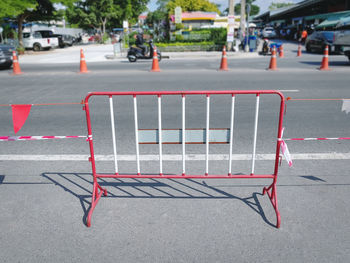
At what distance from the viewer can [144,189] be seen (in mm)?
3777

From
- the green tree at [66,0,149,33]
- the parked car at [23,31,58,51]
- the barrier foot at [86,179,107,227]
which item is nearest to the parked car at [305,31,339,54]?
the barrier foot at [86,179,107,227]

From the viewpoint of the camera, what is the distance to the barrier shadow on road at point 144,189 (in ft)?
11.7

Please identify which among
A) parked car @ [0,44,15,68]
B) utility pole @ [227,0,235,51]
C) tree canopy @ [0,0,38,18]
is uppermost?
tree canopy @ [0,0,38,18]

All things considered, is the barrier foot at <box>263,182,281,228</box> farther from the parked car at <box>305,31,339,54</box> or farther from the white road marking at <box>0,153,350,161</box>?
the parked car at <box>305,31,339,54</box>

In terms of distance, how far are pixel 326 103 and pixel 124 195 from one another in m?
6.34

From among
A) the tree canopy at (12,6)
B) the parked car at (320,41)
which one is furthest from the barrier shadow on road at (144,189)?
the tree canopy at (12,6)

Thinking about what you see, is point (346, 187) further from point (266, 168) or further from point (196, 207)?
point (196, 207)

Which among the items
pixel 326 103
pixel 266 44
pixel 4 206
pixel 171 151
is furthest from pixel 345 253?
pixel 266 44

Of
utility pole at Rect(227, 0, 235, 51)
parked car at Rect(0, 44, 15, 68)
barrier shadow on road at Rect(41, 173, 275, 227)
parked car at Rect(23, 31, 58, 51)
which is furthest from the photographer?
parked car at Rect(23, 31, 58, 51)

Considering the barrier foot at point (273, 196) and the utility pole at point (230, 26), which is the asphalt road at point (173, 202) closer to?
the barrier foot at point (273, 196)

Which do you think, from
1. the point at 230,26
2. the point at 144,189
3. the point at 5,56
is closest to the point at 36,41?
the point at 5,56

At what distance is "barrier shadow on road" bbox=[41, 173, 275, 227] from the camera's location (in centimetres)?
357

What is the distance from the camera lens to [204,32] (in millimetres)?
26359

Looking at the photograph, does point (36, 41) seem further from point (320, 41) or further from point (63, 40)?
point (320, 41)
